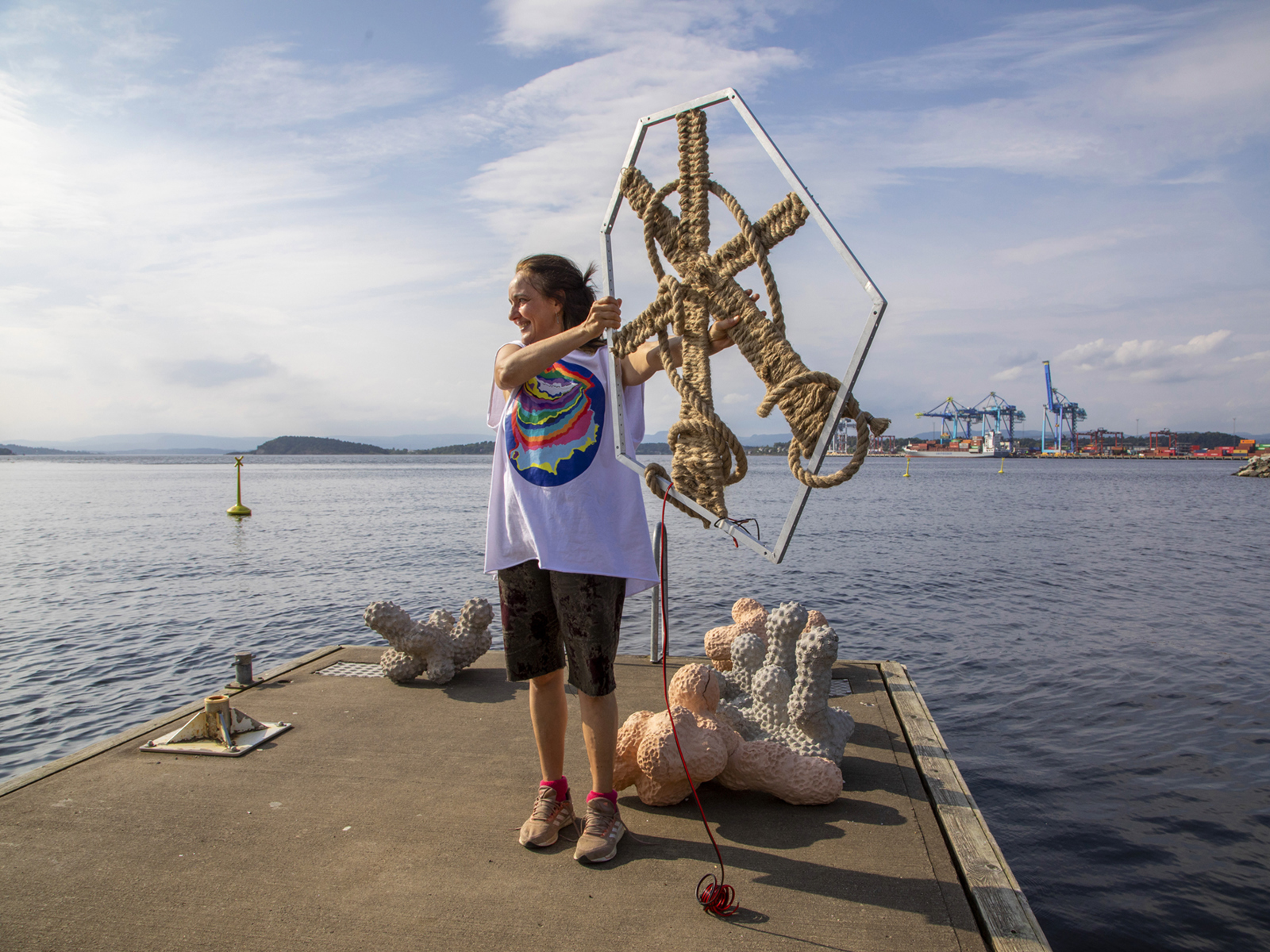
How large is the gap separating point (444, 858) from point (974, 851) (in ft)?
5.91

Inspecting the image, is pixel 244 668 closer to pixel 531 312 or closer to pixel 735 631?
pixel 735 631

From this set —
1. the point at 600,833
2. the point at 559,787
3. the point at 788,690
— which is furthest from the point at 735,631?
the point at 600,833

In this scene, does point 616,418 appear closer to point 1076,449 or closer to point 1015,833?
point 1015,833

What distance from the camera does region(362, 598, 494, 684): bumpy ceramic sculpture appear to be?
447 centimetres

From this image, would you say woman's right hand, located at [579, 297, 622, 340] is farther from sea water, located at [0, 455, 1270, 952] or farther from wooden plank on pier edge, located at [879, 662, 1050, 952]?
sea water, located at [0, 455, 1270, 952]

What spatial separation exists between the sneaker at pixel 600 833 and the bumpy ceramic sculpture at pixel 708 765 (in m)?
0.27

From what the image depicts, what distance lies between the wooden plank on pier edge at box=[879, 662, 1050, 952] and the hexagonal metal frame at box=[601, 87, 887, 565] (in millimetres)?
1178

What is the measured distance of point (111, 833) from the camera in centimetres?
276

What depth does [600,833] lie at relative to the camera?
258 centimetres

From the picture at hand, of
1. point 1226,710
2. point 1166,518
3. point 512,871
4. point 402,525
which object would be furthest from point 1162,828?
point 1166,518

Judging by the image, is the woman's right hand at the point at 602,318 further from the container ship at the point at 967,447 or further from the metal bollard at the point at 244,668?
the container ship at the point at 967,447

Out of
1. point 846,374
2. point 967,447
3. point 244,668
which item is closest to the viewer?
point 846,374

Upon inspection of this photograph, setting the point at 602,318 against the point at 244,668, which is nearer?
the point at 602,318

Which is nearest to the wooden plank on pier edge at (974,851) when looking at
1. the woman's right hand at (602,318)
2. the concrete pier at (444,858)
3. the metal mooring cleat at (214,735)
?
the concrete pier at (444,858)
